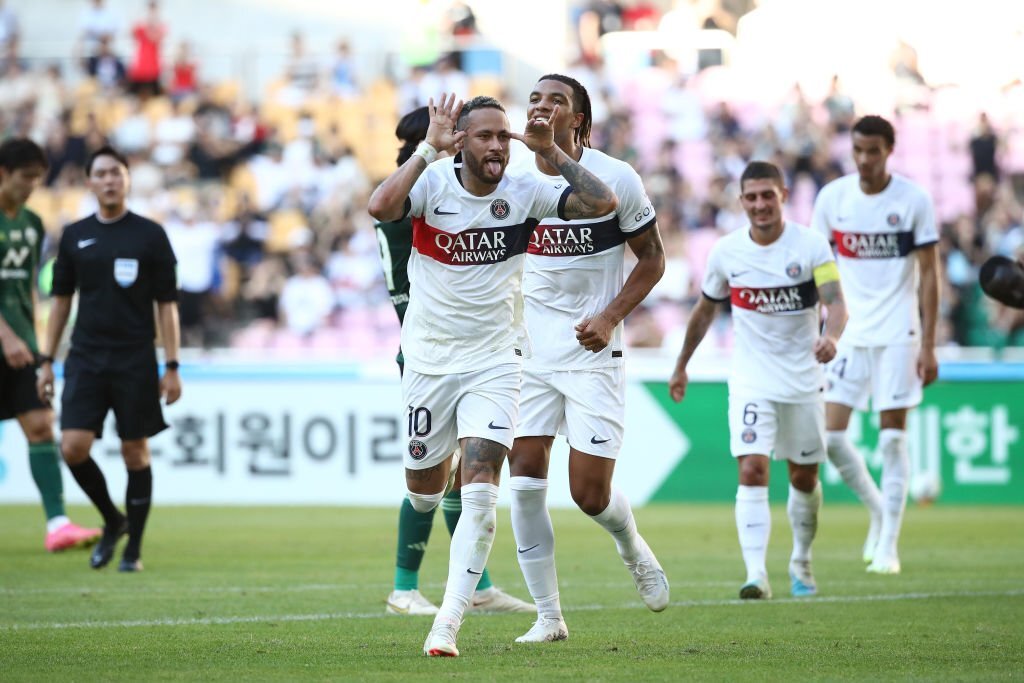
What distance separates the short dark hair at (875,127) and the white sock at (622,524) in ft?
13.1

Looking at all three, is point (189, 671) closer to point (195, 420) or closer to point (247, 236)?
point (195, 420)

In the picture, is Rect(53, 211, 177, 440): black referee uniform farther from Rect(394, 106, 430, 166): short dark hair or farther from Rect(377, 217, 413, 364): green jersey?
Rect(394, 106, 430, 166): short dark hair

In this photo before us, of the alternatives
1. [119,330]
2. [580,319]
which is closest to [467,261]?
[580,319]

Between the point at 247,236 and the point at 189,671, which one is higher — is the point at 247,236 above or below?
above

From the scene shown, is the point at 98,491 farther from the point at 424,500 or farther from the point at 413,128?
the point at 424,500

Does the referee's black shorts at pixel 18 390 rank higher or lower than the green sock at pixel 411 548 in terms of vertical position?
higher

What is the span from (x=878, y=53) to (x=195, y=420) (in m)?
13.2

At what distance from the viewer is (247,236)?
70.0 ft

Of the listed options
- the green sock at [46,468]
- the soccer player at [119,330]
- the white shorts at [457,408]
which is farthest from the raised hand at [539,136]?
the green sock at [46,468]

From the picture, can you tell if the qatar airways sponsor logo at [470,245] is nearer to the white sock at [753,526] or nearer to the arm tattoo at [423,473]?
the arm tattoo at [423,473]

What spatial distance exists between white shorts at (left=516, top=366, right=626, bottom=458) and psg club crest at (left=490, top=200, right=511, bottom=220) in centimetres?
100

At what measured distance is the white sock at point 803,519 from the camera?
9.10 m

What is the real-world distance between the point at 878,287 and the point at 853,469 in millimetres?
1253

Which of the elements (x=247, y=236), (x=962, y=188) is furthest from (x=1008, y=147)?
(x=247, y=236)
